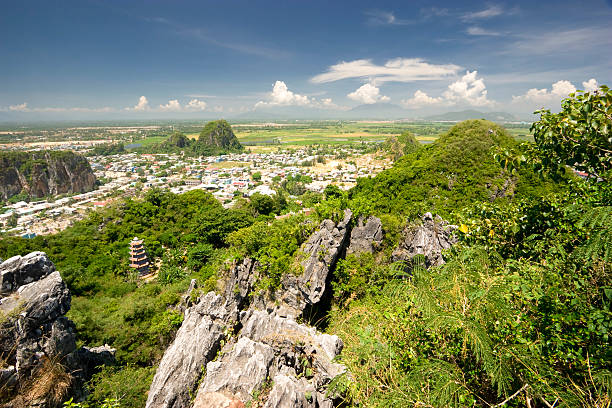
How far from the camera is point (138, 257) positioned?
666 inches

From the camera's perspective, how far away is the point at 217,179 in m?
52.1

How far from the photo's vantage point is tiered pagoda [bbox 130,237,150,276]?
54.7ft

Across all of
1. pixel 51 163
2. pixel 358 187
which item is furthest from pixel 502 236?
pixel 51 163

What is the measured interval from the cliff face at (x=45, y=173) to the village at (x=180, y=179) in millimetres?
4448

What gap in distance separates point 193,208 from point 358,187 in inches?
Answer: 572

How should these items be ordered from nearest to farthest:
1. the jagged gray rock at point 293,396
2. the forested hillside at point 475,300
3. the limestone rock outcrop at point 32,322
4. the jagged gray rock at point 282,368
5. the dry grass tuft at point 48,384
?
1. the forested hillside at point 475,300
2. the jagged gray rock at point 293,396
3. the jagged gray rock at point 282,368
4. the dry grass tuft at point 48,384
5. the limestone rock outcrop at point 32,322

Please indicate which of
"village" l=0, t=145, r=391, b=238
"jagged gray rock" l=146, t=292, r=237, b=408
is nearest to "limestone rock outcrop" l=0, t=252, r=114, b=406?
"jagged gray rock" l=146, t=292, r=237, b=408

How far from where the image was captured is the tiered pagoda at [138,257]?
16.7 m

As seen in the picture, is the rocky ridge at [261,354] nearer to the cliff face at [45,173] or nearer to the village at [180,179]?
the village at [180,179]

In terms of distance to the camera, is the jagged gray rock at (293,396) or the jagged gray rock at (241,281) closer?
the jagged gray rock at (293,396)

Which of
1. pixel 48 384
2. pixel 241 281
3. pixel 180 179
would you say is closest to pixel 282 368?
pixel 241 281

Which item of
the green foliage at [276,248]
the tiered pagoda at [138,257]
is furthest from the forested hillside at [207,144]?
the green foliage at [276,248]

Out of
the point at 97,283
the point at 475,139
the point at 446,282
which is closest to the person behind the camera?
the point at 446,282

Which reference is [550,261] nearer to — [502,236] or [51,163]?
[502,236]
